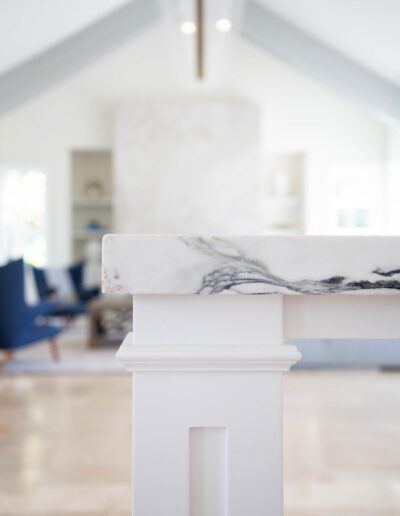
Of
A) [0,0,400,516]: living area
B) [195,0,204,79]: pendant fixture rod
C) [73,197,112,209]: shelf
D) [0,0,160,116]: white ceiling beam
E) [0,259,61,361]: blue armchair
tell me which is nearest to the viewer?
[0,0,400,516]: living area

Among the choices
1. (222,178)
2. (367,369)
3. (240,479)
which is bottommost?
(367,369)

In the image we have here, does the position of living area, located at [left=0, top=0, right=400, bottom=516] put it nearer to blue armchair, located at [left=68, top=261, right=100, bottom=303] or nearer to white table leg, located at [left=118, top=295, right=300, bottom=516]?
blue armchair, located at [left=68, top=261, right=100, bottom=303]

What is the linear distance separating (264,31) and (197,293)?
245 inches

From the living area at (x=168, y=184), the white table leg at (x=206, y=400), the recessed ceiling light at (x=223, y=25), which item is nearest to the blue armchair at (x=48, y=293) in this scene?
the living area at (x=168, y=184)

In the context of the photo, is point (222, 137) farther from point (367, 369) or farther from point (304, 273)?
point (304, 273)

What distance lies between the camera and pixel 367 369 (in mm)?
4164

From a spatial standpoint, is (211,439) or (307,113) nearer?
(211,439)

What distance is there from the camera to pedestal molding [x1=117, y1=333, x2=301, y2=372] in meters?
0.56

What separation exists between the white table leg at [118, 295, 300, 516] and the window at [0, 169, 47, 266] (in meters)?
7.54

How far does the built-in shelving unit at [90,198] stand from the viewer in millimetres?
7844

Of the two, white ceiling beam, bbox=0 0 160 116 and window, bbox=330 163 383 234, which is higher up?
white ceiling beam, bbox=0 0 160 116

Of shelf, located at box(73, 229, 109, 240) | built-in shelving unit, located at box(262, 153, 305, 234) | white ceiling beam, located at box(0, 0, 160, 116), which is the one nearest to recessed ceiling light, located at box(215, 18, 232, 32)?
white ceiling beam, located at box(0, 0, 160, 116)

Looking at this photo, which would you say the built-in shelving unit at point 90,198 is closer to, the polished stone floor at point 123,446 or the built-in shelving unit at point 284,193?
the built-in shelving unit at point 284,193

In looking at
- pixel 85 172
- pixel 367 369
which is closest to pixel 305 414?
pixel 367 369
